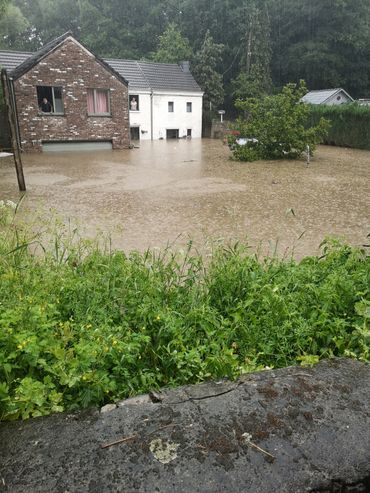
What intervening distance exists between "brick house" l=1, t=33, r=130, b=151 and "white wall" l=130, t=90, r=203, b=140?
5.18 m

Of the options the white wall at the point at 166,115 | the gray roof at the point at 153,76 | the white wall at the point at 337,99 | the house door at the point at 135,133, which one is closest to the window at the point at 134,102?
the white wall at the point at 166,115

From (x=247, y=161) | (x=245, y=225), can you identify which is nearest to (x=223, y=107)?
(x=247, y=161)

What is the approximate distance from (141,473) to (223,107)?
45.4 m

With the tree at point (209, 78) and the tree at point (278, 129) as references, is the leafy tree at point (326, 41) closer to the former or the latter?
the tree at point (209, 78)

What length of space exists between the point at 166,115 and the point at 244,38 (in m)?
17.4

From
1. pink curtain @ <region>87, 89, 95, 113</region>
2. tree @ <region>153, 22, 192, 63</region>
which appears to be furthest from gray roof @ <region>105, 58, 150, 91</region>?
tree @ <region>153, 22, 192, 63</region>

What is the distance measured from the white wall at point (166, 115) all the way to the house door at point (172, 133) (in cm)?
20

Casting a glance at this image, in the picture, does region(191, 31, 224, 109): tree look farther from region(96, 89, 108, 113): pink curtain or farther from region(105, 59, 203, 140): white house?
region(96, 89, 108, 113): pink curtain

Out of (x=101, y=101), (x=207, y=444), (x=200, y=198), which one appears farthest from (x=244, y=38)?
(x=207, y=444)

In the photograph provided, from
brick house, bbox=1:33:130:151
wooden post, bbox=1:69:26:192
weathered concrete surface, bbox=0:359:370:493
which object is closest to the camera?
weathered concrete surface, bbox=0:359:370:493

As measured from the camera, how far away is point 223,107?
43.7 metres

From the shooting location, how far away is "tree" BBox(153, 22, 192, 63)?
4053 centimetres

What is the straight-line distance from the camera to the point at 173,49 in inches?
1620

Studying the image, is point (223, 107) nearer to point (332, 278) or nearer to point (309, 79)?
point (309, 79)
